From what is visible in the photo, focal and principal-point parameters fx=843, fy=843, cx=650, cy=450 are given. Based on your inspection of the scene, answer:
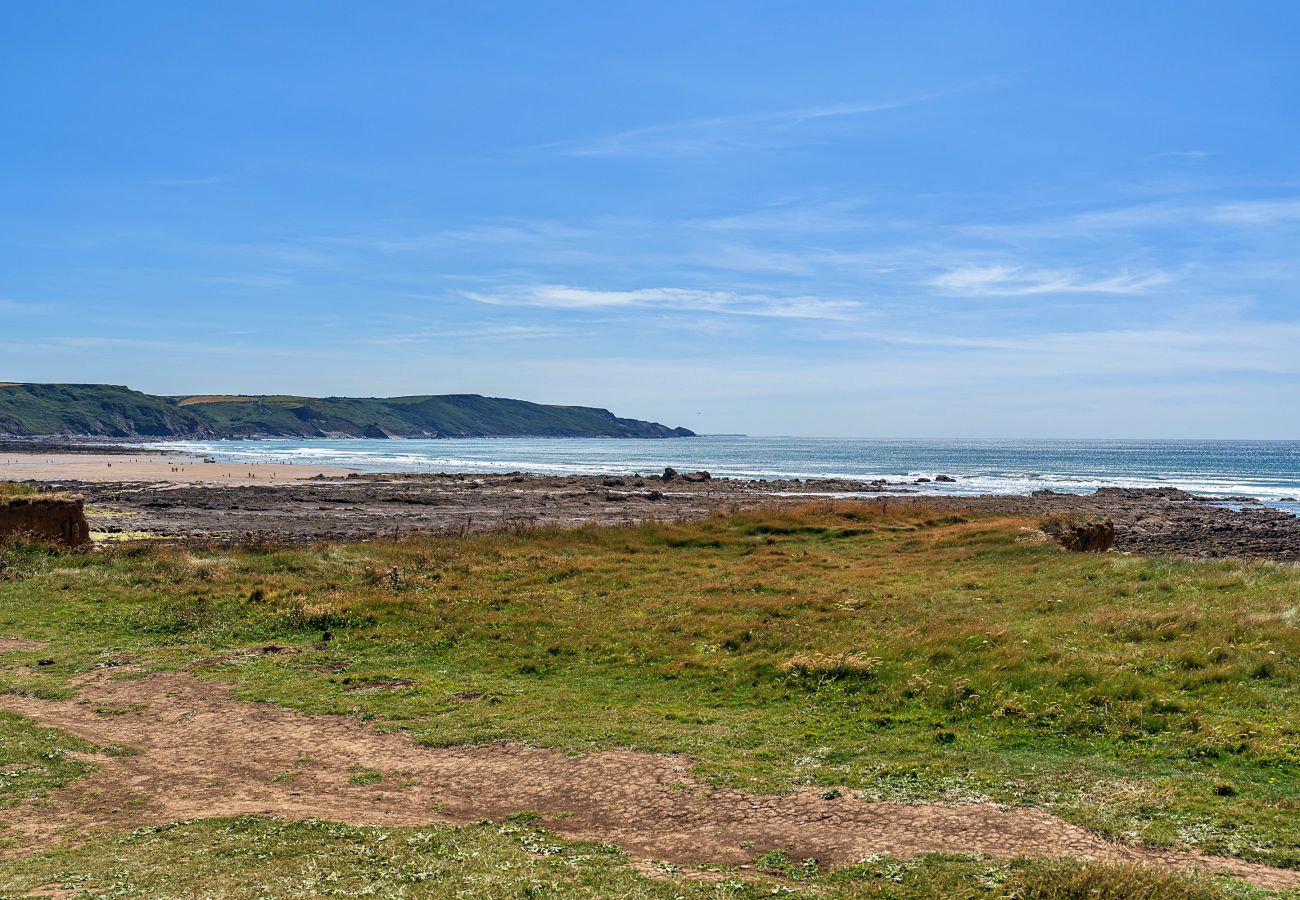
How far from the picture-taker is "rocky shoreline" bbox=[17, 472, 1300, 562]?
1614 inches

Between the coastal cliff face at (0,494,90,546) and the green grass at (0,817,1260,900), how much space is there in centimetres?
2167

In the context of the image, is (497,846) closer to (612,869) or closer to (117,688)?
(612,869)

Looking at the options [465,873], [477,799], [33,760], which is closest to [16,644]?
[33,760]

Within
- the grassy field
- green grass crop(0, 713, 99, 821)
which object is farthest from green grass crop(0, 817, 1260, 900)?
green grass crop(0, 713, 99, 821)

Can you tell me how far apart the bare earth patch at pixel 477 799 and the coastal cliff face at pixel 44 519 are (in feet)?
51.7

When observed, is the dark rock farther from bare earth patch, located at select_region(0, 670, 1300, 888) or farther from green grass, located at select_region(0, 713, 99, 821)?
green grass, located at select_region(0, 713, 99, 821)

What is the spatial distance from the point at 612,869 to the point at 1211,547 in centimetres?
4241

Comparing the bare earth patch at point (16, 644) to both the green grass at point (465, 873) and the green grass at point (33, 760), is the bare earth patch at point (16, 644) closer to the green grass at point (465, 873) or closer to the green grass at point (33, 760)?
the green grass at point (33, 760)

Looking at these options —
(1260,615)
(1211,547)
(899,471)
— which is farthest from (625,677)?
(899,471)

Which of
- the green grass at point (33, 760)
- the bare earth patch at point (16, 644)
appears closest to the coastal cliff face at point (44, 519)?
the bare earth patch at point (16, 644)

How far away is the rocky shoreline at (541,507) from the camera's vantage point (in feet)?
135

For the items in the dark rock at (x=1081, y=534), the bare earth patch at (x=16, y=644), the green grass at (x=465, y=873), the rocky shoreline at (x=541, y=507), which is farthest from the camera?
the rocky shoreline at (x=541, y=507)

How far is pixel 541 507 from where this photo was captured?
58.6m

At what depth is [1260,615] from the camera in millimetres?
15195
